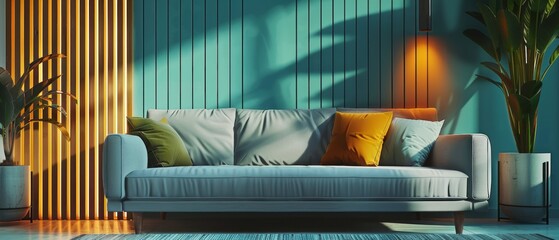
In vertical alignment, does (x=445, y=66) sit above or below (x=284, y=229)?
above

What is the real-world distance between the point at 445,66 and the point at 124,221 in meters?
2.31

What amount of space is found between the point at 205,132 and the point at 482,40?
1.84 metres

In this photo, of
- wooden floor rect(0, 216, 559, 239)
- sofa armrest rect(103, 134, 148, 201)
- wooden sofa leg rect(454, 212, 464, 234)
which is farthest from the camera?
wooden floor rect(0, 216, 559, 239)

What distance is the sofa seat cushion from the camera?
399cm

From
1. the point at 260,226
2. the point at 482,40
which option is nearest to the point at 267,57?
the point at 260,226

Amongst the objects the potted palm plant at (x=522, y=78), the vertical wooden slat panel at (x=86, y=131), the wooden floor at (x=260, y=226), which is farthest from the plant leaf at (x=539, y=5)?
the vertical wooden slat panel at (x=86, y=131)

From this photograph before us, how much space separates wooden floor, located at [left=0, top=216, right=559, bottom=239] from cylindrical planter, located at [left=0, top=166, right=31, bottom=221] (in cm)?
8

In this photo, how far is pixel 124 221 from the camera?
4.94 metres

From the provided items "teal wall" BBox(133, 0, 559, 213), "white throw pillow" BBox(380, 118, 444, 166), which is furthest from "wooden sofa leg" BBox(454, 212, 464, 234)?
"teal wall" BBox(133, 0, 559, 213)

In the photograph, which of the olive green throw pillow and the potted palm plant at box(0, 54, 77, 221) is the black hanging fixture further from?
the potted palm plant at box(0, 54, 77, 221)

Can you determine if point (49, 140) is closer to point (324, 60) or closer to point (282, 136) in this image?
point (282, 136)

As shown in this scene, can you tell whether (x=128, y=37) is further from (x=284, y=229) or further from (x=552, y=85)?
(x=552, y=85)

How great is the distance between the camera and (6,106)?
462cm

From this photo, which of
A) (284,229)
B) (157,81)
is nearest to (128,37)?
(157,81)
